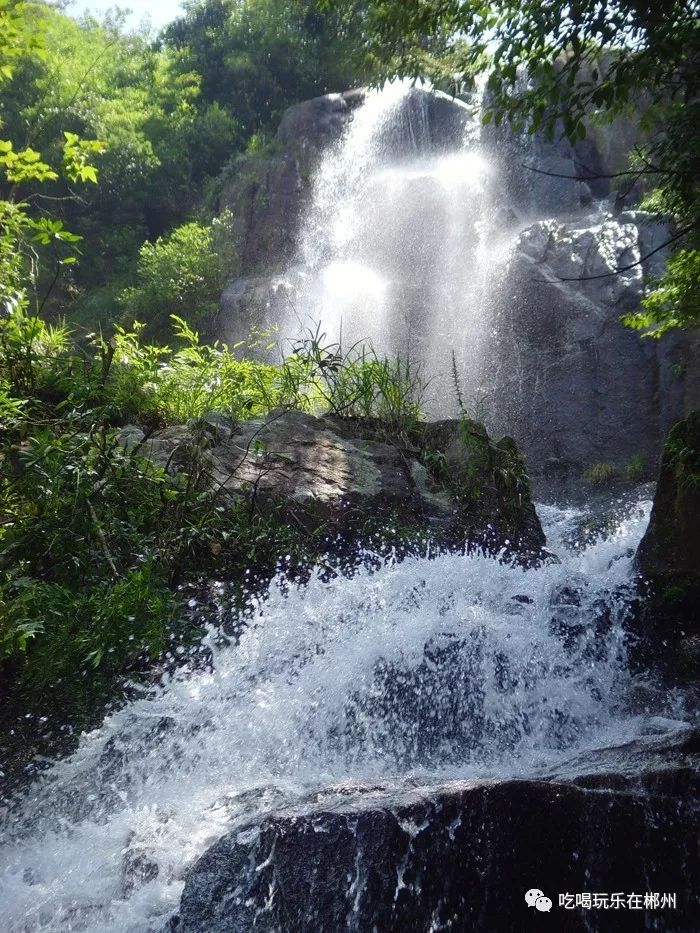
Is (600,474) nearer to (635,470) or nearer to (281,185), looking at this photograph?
(635,470)

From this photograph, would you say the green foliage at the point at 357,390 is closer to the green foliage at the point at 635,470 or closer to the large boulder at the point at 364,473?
the large boulder at the point at 364,473

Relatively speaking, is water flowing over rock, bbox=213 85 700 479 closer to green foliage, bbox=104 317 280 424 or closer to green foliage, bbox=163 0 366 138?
green foliage, bbox=104 317 280 424

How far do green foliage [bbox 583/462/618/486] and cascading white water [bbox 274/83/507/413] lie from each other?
2257 millimetres

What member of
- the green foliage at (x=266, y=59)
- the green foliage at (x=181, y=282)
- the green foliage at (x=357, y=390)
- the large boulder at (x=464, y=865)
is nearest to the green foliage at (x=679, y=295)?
the green foliage at (x=357, y=390)

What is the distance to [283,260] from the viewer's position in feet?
51.9

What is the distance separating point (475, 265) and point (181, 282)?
6.22 m

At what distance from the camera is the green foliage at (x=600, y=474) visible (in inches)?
404

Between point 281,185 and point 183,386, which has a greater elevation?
point 281,185

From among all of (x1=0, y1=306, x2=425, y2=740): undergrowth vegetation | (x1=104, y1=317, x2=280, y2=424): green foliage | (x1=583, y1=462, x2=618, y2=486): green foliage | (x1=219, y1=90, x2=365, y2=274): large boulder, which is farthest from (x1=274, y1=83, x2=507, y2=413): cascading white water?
(x1=0, y1=306, x2=425, y2=740): undergrowth vegetation

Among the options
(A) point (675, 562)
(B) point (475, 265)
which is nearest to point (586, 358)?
(B) point (475, 265)

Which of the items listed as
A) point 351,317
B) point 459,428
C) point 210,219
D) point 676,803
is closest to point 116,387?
point 459,428

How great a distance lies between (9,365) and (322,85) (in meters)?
17.6

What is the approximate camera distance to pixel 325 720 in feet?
13.0

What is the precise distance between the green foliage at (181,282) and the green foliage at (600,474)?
28.1 feet
